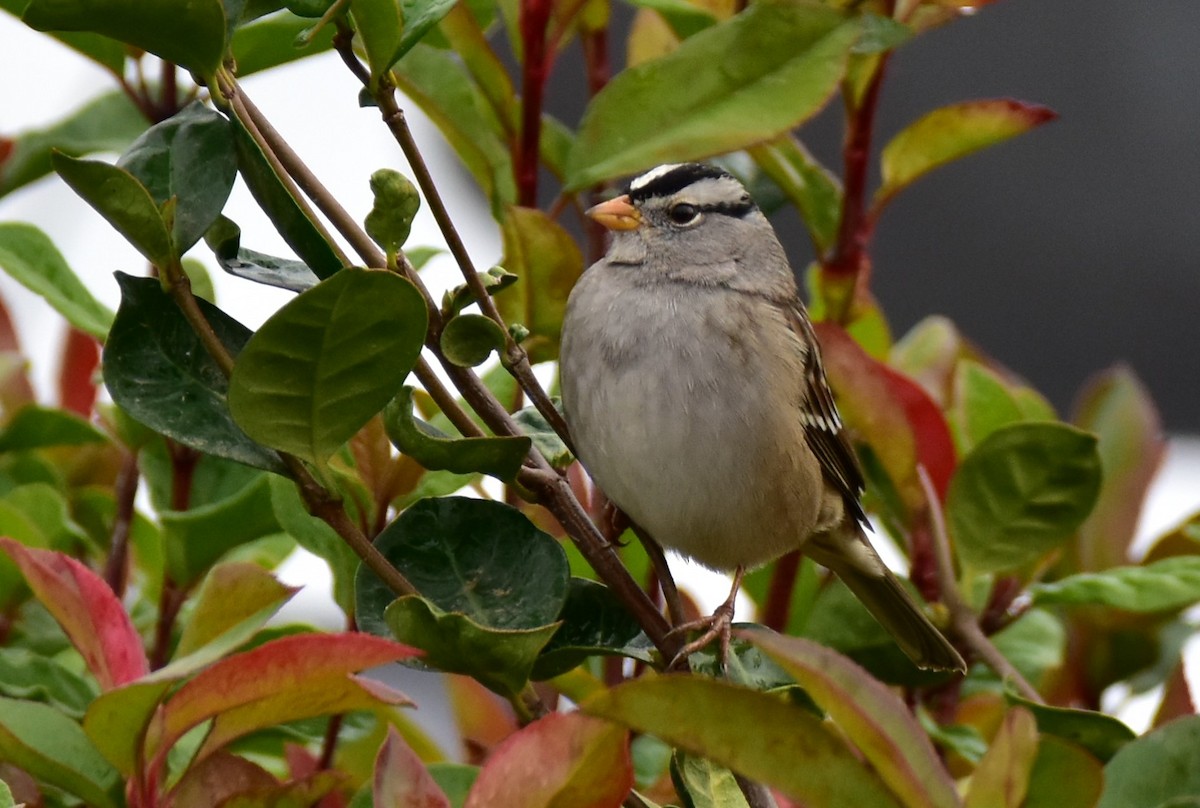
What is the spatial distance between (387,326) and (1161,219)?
730 centimetres

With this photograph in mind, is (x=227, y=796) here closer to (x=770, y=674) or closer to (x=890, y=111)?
(x=770, y=674)

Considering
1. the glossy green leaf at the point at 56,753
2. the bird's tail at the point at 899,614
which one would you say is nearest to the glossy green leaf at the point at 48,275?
the glossy green leaf at the point at 56,753

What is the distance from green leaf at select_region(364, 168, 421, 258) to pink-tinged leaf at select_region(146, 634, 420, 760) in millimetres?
279

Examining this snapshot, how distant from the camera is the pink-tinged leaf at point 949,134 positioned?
1635 millimetres

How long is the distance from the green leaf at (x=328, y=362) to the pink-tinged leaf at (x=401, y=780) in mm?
203

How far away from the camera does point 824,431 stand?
2111 mm

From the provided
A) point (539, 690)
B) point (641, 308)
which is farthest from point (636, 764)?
point (641, 308)

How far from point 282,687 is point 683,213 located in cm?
135

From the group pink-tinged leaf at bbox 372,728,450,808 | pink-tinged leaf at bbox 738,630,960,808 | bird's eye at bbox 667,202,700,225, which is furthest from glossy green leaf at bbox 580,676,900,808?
bird's eye at bbox 667,202,700,225

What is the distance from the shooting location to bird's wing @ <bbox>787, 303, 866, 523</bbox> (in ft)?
6.84

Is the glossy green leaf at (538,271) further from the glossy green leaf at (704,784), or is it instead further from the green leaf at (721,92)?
the glossy green leaf at (704,784)

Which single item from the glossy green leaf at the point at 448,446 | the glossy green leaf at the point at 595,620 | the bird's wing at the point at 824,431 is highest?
the glossy green leaf at the point at 448,446

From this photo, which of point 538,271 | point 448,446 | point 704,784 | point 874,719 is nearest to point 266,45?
point 538,271

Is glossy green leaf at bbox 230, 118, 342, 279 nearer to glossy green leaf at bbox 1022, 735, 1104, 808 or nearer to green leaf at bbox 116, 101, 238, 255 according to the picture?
green leaf at bbox 116, 101, 238, 255
